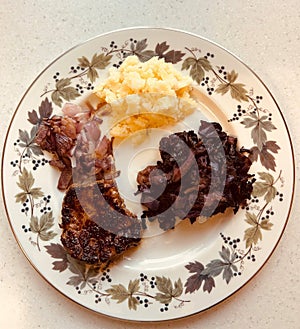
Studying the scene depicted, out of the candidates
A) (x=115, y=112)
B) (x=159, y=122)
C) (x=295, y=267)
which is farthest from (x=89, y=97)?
(x=295, y=267)

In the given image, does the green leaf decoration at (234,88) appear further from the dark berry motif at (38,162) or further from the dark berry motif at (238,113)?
the dark berry motif at (38,162)

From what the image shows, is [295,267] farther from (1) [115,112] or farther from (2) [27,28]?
(2) [27,28]

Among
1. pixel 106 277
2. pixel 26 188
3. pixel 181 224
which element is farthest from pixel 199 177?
pixel 26 188

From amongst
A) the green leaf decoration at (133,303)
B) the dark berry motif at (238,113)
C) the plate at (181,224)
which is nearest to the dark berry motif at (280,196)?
the plate at (181,224)

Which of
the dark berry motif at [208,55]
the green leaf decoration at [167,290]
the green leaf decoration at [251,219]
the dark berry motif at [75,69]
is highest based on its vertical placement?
the dark berry motif at [208,55]

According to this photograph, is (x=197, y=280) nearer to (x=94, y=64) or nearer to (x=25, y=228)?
(x=25, y=228)
